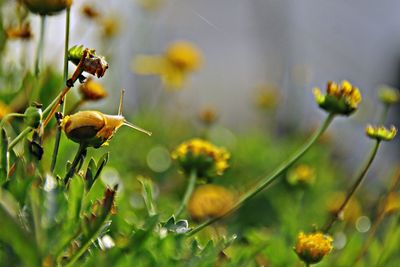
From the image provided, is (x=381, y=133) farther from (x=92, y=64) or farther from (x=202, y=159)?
(x=92, y=64)

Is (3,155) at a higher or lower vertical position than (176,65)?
higher

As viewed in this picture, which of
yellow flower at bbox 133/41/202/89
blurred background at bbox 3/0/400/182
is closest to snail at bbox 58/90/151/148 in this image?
yellow flower at bbox 133/41/202/89

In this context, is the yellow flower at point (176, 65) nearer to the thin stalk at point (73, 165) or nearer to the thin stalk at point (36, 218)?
the thin stalk at point (73, 165)

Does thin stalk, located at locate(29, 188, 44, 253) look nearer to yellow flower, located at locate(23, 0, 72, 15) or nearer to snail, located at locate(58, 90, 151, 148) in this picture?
snail, located at locate(58, 90, 151, 148)

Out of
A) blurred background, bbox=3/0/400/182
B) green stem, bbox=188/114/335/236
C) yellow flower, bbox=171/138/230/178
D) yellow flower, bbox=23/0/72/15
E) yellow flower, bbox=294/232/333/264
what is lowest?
blurred background, bbox=3/0/400/182

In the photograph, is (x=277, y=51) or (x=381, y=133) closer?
(x=381, y=133)

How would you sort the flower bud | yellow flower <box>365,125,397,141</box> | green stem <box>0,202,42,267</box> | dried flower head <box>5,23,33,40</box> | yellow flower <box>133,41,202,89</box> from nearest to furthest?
green stem <box>0,202,42,267</box> < the flower bud < yellow flower <box>365,125,397,141</box> < dried flower head <box>5,23,33,40</box> < yellow flower <box>133,41,202,89</box>

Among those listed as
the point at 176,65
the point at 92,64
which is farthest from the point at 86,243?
the point at 176,65
